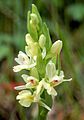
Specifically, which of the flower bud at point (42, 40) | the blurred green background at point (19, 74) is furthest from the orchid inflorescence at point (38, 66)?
the blurred green background at point (19, 74)

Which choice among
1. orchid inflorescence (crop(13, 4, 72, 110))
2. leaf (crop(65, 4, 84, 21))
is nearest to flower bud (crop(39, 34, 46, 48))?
orchid inflorescence (crop(13, 4, 72, 110))

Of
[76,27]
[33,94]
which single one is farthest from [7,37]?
[33,94]

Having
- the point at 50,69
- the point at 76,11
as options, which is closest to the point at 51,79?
the point at 50,69

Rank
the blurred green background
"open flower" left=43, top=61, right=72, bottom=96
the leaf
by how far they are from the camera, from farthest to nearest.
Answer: the leaf, the blurred green background, "open flower" left=43, top=61, right=72, bottom=96

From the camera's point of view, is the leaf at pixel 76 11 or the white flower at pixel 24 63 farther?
the leaf at pixel 76 11

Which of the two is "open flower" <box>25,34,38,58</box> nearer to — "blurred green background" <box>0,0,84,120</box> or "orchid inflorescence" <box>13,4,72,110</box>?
"orchid inflorescence" <box>13,4,72,110</box>

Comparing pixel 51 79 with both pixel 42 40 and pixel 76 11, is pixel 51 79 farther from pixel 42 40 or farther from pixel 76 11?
pixel 76 11

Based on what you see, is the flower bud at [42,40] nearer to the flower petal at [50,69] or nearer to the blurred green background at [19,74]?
the flower petal at [50,69]

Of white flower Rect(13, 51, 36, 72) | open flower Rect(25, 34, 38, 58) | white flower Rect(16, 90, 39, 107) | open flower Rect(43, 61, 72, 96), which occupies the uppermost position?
open flower Rect(25, 34, 38, 58)

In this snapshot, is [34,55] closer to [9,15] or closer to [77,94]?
[77,94]
